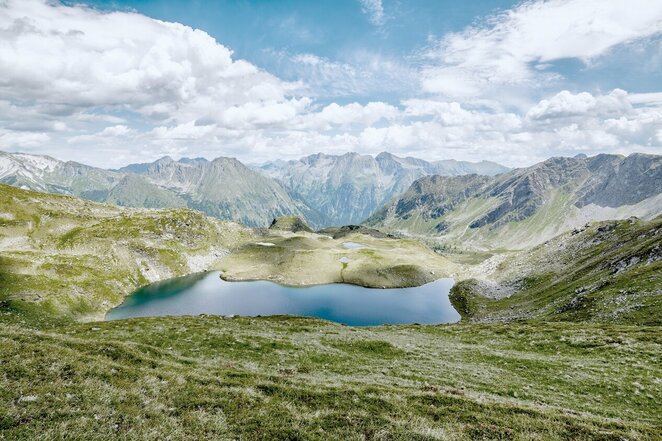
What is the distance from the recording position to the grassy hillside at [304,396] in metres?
15.8

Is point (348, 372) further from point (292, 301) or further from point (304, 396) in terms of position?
point (292, 301)

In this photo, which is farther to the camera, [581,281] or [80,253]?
[80,253]

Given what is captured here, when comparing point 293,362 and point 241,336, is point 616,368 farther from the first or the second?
point 241,336

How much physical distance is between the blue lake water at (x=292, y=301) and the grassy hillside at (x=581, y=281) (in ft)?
48.3

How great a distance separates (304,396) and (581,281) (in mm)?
95120

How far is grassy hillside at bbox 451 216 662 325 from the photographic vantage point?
64.6 metres

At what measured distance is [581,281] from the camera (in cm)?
8994

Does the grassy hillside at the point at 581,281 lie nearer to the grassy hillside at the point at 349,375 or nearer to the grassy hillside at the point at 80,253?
the grassy hillside at the point at 349,375

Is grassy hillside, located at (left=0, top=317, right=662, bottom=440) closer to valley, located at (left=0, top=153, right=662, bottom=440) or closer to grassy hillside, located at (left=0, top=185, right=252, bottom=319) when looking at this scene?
valley, located at (left=0, top=153, right=662, bottom=440)

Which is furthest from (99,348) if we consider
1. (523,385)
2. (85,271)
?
(85,271)

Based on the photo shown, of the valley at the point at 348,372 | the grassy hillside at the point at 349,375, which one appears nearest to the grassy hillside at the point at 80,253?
the valley at the point at 348,372

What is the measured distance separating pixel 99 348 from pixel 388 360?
26422mm

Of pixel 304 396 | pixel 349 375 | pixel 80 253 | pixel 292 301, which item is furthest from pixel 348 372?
pixel 80 253

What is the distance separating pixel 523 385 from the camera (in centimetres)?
3114
